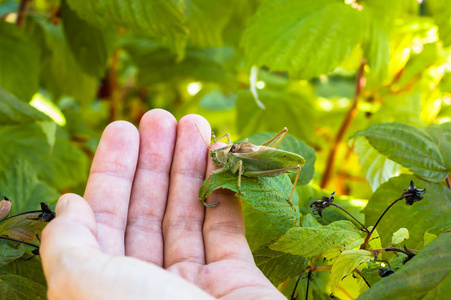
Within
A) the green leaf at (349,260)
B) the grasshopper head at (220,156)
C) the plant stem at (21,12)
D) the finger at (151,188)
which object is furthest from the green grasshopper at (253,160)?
the plant stem at (21,12)

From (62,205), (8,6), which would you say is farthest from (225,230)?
(8,6)

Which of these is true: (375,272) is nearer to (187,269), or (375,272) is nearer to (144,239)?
(187,269)

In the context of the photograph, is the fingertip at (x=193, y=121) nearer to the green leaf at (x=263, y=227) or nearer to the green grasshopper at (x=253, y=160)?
the green grasshopper at (x=253, y=160)

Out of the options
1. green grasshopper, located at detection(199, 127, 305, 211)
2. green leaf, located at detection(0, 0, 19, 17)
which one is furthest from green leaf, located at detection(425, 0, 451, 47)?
green leaf, located at detection(0, 0, 19, 17)

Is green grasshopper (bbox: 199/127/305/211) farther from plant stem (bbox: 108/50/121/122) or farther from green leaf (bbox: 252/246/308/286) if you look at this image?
plant stem (bbox: 108/50/121/122)

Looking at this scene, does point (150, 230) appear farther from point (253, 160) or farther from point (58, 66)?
point (58, 66)

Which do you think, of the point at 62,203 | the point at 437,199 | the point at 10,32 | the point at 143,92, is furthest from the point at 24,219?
the point at 143,92
